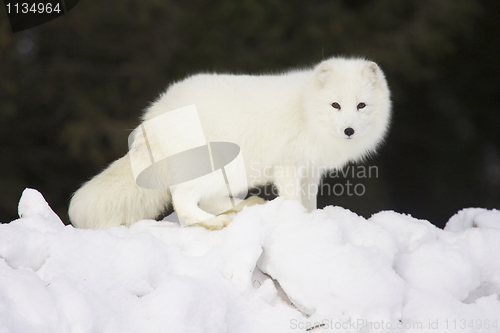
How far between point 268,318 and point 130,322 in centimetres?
35

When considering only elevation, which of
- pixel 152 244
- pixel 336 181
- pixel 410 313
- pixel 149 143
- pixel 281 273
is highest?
pixel 149 143

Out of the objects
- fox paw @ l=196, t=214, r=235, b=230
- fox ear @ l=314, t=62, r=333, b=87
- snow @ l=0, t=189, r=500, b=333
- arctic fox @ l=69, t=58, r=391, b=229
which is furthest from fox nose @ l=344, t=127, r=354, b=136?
fox paw @ l=196, t=214, r=235, b=230

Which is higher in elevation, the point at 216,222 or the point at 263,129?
the point at 263,129

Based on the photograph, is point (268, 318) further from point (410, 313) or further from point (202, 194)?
point (202, 194)

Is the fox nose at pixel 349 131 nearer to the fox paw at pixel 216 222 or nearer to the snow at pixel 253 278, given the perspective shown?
the snow at pixel 253 278

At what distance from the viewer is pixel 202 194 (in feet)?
6.03

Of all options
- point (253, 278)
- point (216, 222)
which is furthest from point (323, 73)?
point (253, 278)

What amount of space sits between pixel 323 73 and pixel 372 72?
0.71 feet

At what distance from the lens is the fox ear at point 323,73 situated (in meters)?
1.93

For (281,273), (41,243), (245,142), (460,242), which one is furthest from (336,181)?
(41,243)

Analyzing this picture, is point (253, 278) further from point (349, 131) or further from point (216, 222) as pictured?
point (349, 131)

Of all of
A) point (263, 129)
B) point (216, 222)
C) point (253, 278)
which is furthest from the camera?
point (263, 129)

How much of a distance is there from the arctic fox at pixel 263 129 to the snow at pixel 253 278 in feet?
1.10

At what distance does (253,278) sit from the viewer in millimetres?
1316
